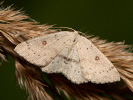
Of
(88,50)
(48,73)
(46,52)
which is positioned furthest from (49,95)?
(88,50)

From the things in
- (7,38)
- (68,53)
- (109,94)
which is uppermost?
(7,38)

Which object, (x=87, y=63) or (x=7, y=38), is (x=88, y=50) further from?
(x=7, y=38)

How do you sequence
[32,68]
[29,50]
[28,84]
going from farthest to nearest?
[29,50], [32,68], [28,84]

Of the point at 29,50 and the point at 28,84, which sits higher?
the point at 29,50

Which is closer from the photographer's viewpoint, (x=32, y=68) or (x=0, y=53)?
(x=0, y=53)

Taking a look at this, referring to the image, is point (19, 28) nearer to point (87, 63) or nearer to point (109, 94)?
point (87, 63)

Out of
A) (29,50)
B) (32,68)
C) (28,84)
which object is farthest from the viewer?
(29,50)
